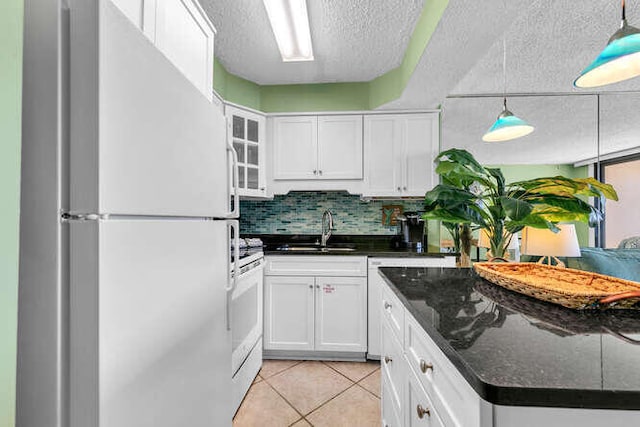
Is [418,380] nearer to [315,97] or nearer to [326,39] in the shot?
[326,39]

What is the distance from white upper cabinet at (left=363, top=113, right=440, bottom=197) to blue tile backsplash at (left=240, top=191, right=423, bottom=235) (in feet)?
1.04

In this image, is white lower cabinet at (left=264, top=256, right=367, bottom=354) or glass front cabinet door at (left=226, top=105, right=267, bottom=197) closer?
white lower cabinet at (left=264, top=256, right=367, bottom=354)

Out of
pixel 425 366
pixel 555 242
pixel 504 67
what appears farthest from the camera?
pixel 504 67

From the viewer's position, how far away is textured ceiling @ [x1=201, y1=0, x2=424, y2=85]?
1789 millimetres

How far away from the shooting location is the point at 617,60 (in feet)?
4.25

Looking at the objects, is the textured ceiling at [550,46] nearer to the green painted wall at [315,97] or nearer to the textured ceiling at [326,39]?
the textured ceiling at [326,39]

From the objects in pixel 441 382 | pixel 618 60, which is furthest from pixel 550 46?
pixel 441 382

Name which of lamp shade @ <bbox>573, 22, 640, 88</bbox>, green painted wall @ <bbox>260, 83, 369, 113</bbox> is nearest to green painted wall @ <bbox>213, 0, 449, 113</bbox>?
green painted wall @ <bbox>260, 83, 369, 113</bbox>

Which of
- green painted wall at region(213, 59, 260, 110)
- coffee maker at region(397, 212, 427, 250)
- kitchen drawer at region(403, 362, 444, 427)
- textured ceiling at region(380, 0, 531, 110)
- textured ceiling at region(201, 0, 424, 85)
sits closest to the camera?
kitchen drawer at region(403, 362, 444, 427)

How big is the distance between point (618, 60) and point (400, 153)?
1472mm

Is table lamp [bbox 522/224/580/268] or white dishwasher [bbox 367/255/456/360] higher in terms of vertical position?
table lamp [bbox 522/224/580/268]

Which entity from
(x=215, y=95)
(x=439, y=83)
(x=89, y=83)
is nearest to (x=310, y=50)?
(x=215, y=95)

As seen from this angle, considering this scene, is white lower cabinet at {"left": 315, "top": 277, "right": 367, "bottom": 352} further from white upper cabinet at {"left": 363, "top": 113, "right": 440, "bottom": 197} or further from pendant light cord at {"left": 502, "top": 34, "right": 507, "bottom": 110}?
pendant light cord at {"left": 502, "top": 34, "right": 507, "bottom": 110}

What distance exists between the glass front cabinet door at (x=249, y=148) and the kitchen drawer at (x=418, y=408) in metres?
2.02
